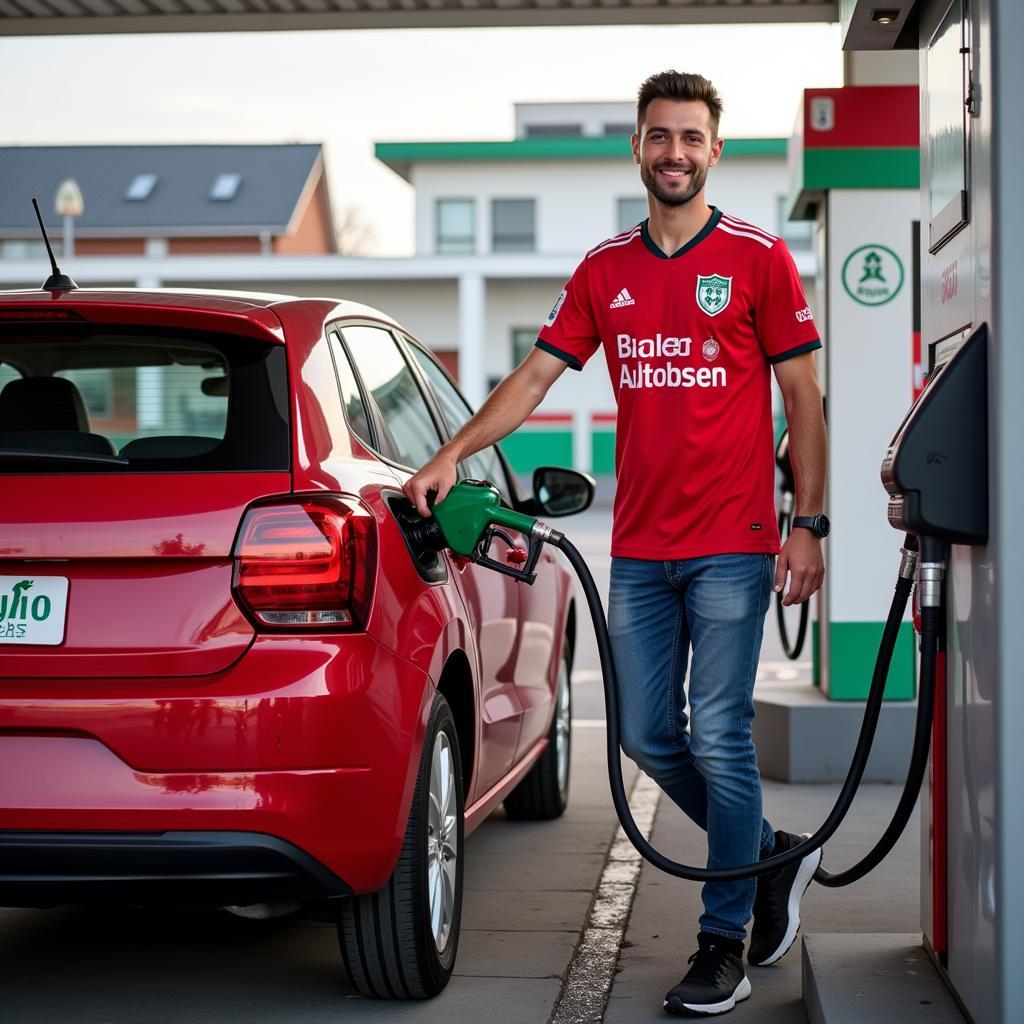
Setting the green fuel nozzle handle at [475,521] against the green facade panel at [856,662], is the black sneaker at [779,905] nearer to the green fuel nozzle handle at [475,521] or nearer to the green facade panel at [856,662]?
the green fuel nozzle handle at [475,521]

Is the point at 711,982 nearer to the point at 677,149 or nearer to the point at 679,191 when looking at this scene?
the point at 679,191

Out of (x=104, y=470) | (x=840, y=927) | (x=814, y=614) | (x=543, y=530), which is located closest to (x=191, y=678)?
(x=104, y=470)

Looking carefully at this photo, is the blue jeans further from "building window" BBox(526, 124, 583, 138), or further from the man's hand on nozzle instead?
"building window" BBox(526, 124, 583, 138)

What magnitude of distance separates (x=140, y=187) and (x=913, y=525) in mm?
49106

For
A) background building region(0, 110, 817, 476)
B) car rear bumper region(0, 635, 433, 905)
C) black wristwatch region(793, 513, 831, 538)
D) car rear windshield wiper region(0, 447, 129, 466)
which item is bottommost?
car rear bumper region(0, 635, 433, 905)

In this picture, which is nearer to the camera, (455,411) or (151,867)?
(151,867)

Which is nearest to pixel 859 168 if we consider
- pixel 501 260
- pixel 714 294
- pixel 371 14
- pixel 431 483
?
pixel 371 14

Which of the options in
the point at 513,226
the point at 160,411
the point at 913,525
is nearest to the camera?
the point at 913,525

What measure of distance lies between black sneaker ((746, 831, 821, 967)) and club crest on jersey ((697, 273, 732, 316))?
1370 mm

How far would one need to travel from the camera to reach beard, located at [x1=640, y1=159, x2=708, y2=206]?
3986mm

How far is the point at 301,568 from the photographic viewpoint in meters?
3.52

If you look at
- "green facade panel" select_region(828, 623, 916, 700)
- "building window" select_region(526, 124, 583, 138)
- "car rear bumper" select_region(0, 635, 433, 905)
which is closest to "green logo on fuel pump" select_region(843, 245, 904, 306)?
"green facade panel" select_region(828, 623, 916, 700)

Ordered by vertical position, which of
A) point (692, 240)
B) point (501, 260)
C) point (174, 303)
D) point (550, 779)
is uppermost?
point (501, 260)

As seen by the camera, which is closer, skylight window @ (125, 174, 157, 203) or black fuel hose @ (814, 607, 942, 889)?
black fuel hose @ (814, 607, 942, 889)
